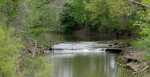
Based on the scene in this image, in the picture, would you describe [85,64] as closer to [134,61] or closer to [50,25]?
[134,61]

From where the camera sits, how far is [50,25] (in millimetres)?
32750

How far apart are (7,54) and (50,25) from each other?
23.0m

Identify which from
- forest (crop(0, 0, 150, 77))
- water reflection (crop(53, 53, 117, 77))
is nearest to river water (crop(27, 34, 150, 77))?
water reflection (crop(53, 53, 117, 77))

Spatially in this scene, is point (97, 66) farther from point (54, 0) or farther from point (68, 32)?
point (68, 32)

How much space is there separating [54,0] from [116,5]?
11237 mm

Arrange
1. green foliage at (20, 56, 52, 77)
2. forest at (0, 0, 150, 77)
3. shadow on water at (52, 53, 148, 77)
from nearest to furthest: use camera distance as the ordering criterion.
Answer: forest at (0, 0, 150, 77)
green foliage at (20, 56, 52, 77)
shadow on water at (52, 53, 148, 77)

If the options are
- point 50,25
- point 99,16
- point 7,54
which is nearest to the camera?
point 7,54

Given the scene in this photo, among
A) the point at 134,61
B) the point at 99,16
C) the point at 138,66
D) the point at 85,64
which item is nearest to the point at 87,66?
the point at 85,64

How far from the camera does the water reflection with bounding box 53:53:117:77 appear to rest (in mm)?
20203

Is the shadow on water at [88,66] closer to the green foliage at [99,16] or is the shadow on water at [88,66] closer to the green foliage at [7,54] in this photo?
the green foliage at [99,16]

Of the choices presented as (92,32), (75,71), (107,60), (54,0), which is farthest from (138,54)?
(92,32)

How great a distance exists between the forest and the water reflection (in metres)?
1.39

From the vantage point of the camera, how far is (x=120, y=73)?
2042 centimetres

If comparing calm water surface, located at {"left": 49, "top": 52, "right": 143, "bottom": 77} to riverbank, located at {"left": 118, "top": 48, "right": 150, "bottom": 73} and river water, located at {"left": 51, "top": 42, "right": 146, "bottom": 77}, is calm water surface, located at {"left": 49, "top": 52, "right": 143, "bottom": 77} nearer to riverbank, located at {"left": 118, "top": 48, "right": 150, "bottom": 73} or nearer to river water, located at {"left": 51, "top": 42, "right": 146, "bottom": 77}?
river water, located at {"left": 51, "top": 42, "right": 146, "bottom": 77}
